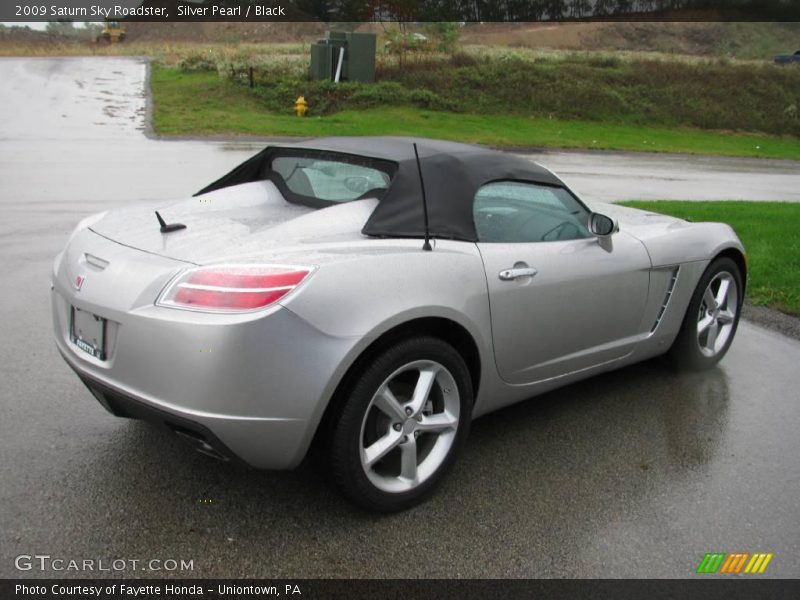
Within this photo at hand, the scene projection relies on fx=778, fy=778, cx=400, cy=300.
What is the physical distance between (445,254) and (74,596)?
1896 mm

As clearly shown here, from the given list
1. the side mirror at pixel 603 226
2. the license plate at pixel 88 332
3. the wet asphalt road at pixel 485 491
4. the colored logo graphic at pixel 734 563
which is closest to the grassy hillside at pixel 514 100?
the wet asphalt road at pixel 485 491

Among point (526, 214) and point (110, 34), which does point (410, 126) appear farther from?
point (110, 34)

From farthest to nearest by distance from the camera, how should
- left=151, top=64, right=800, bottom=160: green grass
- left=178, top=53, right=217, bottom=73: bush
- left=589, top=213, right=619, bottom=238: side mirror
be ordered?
left=178, top=53, right=217, bottom=73: bush, left=151, top=64, right=800, bottom=160: green grass, left=589, top=213, right=619, bottom=238: side mirror

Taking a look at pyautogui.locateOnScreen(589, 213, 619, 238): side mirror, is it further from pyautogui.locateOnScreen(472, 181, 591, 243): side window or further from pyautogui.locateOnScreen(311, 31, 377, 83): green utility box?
pyautogui.locateOnScreen(311, 31, 377, 83): green utility box

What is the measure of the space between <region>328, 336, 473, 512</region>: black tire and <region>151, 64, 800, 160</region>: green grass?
59.7 ft

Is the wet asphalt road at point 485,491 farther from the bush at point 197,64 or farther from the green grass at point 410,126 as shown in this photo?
the bush at point 197,64

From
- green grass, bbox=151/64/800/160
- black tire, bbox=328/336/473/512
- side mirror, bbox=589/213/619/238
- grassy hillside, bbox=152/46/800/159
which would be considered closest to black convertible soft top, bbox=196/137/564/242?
side mirror, bbox=589/213/619/238

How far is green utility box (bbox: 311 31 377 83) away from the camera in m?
29.3

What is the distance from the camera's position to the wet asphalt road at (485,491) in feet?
9.63

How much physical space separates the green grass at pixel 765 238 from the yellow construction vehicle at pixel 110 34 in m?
60.4

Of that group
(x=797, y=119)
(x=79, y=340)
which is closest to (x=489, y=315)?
(x=79, y=340)

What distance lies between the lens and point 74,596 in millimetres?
2604

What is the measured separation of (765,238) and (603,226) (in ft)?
20.9

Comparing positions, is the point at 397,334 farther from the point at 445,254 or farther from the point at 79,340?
the point at 79,340
